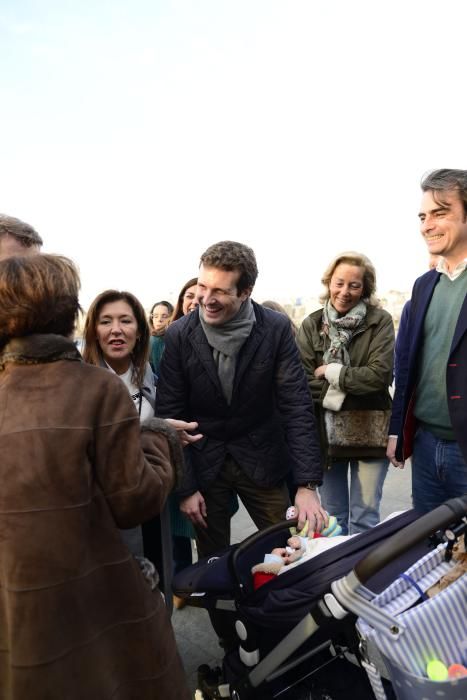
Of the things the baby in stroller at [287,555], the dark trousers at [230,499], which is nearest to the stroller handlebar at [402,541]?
the baby in stroller at [287,555]

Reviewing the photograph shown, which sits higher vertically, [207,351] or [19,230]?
[19,230]

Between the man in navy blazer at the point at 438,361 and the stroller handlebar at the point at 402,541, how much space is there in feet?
2.86

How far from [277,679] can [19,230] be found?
7.16 feet

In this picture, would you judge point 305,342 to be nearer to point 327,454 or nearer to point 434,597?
point 327,454

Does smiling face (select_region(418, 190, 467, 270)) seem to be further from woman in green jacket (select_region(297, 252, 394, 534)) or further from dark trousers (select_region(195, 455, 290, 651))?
dark trousers (select_region(195, 455, 290, 651))

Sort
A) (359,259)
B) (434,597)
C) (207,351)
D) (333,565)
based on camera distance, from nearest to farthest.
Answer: (434,597) < (333,565) < (207,351) < (359,259)

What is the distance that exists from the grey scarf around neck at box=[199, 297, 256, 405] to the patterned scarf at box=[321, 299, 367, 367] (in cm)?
90

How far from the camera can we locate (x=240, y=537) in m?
3.88

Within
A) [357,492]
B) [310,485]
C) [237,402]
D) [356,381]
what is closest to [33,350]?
[237,402]

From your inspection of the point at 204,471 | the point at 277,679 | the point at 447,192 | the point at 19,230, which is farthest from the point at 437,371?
the point at 19,230

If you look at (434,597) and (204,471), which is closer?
(434,597)

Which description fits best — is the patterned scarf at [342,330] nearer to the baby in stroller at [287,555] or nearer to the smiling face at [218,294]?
the smiling face at [218,294]

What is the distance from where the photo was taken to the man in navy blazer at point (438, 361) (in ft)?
6.98

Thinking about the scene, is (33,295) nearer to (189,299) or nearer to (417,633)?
(417,633)
